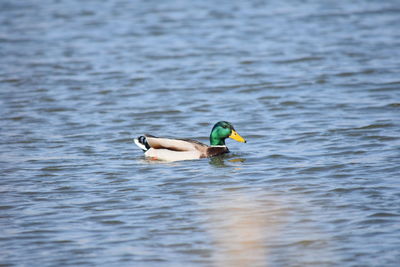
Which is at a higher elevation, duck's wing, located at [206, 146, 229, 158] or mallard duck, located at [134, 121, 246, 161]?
mallard duck, located at [134, 121, 246, 161]

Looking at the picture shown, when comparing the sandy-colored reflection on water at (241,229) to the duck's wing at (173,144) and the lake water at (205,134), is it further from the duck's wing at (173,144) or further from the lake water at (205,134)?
the duck's wing at (173,144)

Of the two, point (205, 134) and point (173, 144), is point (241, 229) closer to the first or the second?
point (173, 144)

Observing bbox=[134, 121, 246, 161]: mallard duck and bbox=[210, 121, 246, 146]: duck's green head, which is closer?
bbox=[134, 121, 246, 161]: mallard duck

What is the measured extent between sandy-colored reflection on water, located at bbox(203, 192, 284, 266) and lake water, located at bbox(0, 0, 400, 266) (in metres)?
0.02

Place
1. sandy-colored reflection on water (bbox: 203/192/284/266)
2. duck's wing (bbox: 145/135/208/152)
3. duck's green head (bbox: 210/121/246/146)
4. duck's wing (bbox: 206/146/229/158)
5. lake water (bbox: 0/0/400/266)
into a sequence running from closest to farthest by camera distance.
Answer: sandy-colored reflection on water (bbox: 203/192/284/266) < lake water (bbox: 0/0/400/266) < duck's wing (bbox: 145/135/208/152) < duck's wing (bbox: 206/146/229/158) < duck's green head (bbox: 210/121/246/146)

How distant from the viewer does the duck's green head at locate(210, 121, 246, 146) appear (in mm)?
11969

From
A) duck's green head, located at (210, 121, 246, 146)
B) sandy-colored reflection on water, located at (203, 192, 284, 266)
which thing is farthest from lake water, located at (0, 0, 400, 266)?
duck's green head, located at (210, 121, 246, 146)

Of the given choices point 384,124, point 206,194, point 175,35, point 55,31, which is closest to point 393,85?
point 384,124

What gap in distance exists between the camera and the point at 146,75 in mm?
18141

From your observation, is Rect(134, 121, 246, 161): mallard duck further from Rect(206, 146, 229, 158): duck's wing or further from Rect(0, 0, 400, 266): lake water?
Rect(0, 0, 400, 266): lake water

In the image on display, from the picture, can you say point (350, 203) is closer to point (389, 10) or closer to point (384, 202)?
point (384, 202)

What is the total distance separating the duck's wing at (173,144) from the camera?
11500 millimetres

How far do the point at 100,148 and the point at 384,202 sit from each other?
504cm

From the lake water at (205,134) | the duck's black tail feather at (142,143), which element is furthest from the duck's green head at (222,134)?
the duck's black tail feather at (142,143)
